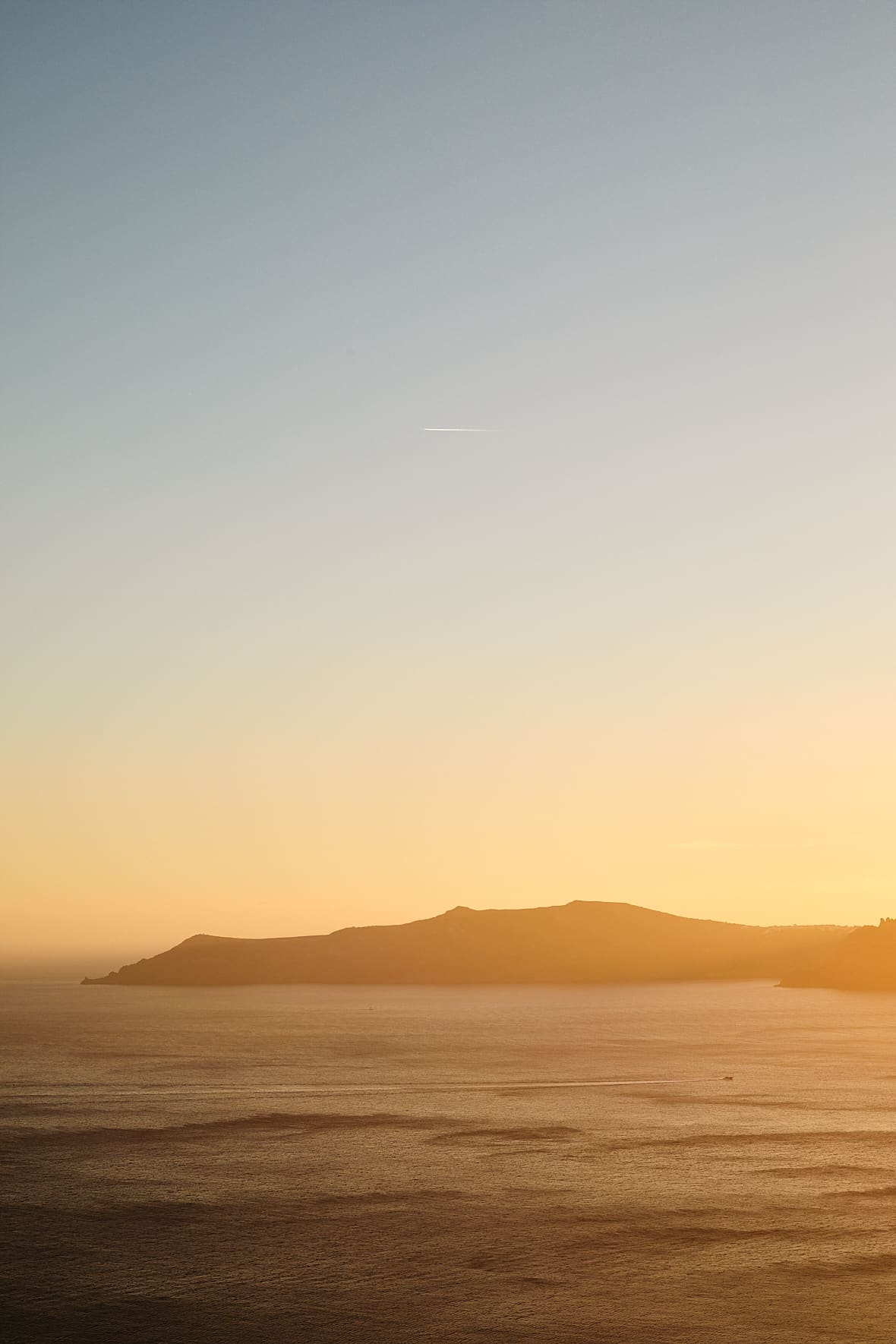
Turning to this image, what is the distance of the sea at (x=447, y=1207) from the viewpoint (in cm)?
2258

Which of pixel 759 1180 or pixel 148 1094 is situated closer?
pixel 759 1180

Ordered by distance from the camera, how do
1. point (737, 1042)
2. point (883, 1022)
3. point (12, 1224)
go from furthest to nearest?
point (883, 1022) < point (737, 1042) < point (12, 1224)

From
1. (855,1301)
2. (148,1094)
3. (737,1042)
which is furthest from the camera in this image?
(737,1042)

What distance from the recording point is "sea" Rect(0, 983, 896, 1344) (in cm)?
2258

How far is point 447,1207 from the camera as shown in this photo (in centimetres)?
3316

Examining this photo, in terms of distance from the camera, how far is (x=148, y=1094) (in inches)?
2623

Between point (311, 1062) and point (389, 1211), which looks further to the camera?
point (311, 1062)

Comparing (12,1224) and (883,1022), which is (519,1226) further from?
(883,1022)

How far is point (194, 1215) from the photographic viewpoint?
32.4 m

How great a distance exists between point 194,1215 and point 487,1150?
15175mm

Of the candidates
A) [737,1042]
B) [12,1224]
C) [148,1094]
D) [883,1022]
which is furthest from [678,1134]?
[883,1022]

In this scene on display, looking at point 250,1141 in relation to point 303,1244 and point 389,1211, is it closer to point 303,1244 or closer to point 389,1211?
point 389,1211

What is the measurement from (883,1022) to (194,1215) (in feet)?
429

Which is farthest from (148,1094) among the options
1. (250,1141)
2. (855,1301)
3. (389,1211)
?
(855,1301)
